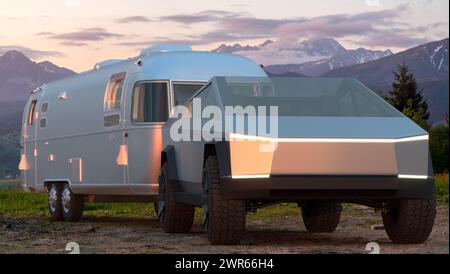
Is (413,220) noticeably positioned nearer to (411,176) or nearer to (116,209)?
(411,176)

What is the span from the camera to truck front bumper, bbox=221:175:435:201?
10.1 metres

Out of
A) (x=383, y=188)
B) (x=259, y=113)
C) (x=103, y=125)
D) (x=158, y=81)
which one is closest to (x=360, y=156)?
(x=383, y=188)

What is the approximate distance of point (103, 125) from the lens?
16.0 metres

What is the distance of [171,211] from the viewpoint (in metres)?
13.3

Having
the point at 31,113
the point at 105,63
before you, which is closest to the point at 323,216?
the point at 105,63

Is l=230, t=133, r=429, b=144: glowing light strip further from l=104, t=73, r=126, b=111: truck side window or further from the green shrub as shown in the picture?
the green shrub

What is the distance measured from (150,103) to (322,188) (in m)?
4.98

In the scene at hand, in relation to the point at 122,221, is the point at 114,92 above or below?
above

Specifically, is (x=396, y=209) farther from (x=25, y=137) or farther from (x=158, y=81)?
(x=25, y=137)

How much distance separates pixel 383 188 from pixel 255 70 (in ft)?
17.7

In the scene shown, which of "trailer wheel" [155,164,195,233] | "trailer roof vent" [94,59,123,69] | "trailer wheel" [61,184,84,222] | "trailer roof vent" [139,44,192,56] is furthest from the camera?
"trailer wheel" [61,184,84,222]

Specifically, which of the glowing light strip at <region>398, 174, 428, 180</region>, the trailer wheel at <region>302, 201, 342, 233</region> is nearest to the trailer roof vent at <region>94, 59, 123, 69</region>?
the trailer wheel at <region>302, 201, 342, 233</region>

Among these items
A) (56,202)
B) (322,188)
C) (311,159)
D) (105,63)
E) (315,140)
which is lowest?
(56,202)

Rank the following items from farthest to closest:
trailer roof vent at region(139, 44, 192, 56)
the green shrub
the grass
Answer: the green shrub < the grass < trailer roof vent at region(139, 44, 192, 56)
